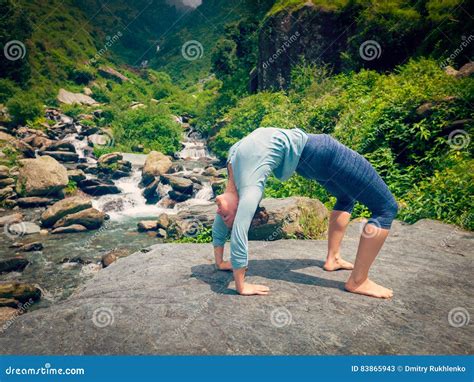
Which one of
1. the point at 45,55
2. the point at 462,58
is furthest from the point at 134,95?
the point at 462,58

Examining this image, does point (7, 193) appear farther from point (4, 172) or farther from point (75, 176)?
point (75, 176)

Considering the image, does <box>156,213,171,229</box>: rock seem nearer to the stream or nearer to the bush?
the stream

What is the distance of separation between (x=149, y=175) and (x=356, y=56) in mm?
11185

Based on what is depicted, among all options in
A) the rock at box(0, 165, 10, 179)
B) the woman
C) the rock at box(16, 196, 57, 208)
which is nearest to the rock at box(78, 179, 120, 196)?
the rock at box(16, 196, 57, 208)

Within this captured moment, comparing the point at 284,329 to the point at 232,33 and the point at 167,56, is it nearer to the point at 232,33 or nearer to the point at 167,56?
the point at 232,33

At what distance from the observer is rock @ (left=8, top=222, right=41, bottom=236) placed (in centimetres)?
1137

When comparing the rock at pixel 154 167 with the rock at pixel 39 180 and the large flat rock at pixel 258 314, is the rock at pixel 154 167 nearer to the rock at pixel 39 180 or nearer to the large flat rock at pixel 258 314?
the rock at pixel 39 180

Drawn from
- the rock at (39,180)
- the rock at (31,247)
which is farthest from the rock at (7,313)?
the rock at (39,180)

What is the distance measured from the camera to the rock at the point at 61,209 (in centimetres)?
1195

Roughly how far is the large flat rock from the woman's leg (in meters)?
0.10

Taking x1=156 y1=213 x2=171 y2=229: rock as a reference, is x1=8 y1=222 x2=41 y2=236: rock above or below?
below

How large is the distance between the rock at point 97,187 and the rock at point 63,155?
505 cm

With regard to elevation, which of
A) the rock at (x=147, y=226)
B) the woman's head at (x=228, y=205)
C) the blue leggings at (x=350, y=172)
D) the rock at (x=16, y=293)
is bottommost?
the rock at (x=147, y=226)

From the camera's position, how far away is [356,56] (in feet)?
50.0
